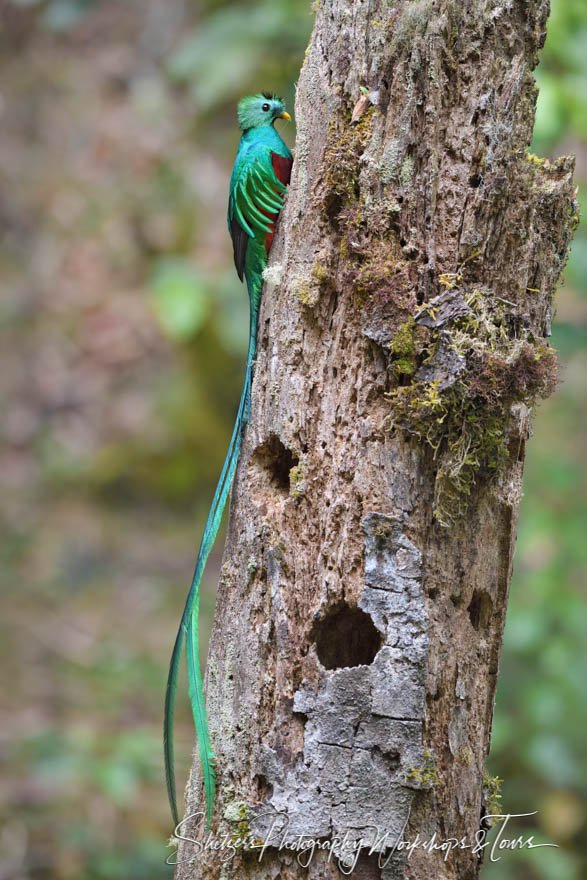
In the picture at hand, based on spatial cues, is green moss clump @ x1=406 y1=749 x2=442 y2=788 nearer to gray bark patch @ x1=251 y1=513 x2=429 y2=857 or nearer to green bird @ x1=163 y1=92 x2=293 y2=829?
gray bark patch @ x1=251 y1=513 x2=429 y2=857

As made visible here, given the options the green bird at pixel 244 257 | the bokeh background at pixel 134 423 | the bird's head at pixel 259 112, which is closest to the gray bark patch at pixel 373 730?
the green bird at pixel 244 257

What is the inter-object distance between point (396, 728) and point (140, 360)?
5.22 metres

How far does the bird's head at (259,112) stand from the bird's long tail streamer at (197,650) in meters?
0.61

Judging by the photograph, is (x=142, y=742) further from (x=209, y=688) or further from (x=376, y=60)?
(x=376, y=60)

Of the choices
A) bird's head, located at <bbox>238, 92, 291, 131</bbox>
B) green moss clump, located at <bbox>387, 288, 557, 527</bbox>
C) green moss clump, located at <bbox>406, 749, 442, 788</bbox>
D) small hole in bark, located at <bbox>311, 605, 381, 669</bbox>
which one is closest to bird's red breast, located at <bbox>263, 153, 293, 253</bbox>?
bird's head, located at <bbox>238, 92, 291, 131</bbox>

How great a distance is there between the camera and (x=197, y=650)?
6.21 feet

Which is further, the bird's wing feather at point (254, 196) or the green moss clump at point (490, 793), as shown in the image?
the bird's wing feather at point (254, 196)

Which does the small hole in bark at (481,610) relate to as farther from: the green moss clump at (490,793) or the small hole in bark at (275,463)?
the small hole in bark at (275,463)

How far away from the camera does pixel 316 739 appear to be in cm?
166

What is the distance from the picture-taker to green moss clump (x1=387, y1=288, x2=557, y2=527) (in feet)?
5.35

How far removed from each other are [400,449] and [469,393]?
18cm

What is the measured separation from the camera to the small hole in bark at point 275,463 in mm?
1893

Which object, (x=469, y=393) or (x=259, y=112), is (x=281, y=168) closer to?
(x=259, y=112)

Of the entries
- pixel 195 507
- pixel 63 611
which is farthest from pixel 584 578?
pixel 63 611
